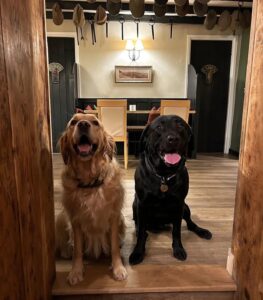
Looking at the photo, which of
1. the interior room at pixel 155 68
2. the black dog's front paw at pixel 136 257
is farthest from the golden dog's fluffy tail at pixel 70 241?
the interior room at pixel 155 68

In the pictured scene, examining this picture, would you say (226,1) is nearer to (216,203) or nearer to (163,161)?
(216,203)

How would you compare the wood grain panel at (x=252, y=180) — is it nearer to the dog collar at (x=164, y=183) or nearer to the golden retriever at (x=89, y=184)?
the dog collar at (x=164, y=183)

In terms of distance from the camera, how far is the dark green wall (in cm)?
503

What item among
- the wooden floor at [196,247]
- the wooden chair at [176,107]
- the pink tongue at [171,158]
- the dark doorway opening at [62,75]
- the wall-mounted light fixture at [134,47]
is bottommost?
the wooden floor at [196,247]

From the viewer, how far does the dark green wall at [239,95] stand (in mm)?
5027

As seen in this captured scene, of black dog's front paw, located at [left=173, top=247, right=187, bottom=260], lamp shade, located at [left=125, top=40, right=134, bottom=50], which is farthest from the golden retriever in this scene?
lamp shade, located at [left=125, top=40, right=134, bottom=50]

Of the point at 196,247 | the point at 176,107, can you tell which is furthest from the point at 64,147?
the point at 176,107

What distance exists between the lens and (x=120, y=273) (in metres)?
1.51

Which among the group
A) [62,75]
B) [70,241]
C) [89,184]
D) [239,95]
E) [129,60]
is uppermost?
[129,60]

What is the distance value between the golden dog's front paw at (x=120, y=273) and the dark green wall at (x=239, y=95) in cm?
417

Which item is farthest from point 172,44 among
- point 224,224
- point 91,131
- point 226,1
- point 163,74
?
point 91,131

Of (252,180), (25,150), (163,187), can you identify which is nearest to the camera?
(25,150)

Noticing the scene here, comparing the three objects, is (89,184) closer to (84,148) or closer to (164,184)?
(84,148)

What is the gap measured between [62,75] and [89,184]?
4.18 metres
